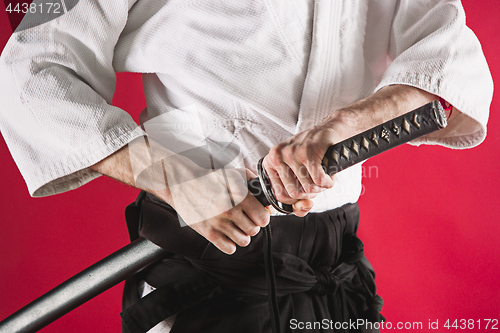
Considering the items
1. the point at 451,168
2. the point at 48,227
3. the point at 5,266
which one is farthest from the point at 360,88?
the point at 5,266

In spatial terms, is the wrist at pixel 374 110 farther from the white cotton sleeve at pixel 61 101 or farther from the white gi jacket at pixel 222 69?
the white cotton sleeve at pixel 61 101

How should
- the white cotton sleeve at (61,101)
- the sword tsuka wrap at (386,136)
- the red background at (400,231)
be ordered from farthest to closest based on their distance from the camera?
the red background at (400,231)
the white cotton sleeve at (61,101)
the sword tsuka wrap at (386,136)

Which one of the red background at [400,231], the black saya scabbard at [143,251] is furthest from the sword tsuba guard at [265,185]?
the red background at [400,231]

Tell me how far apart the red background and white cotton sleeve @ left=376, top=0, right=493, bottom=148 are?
626 millimetres

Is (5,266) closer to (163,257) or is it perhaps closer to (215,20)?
(163,257)

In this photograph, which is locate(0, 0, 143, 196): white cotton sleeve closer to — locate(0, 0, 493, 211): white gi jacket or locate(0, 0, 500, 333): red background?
locate(0, 0, 493, 211): white gi jacket

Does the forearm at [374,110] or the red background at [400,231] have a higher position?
the forearm at [374,110]

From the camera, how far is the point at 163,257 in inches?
26.8

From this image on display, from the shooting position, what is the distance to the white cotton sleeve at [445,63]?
530 mm

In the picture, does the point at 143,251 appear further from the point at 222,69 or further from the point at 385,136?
the point at 385,136

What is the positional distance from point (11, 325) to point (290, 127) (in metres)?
0.72

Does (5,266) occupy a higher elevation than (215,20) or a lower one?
lower

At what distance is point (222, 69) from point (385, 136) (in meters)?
0.30

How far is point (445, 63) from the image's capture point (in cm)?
53
